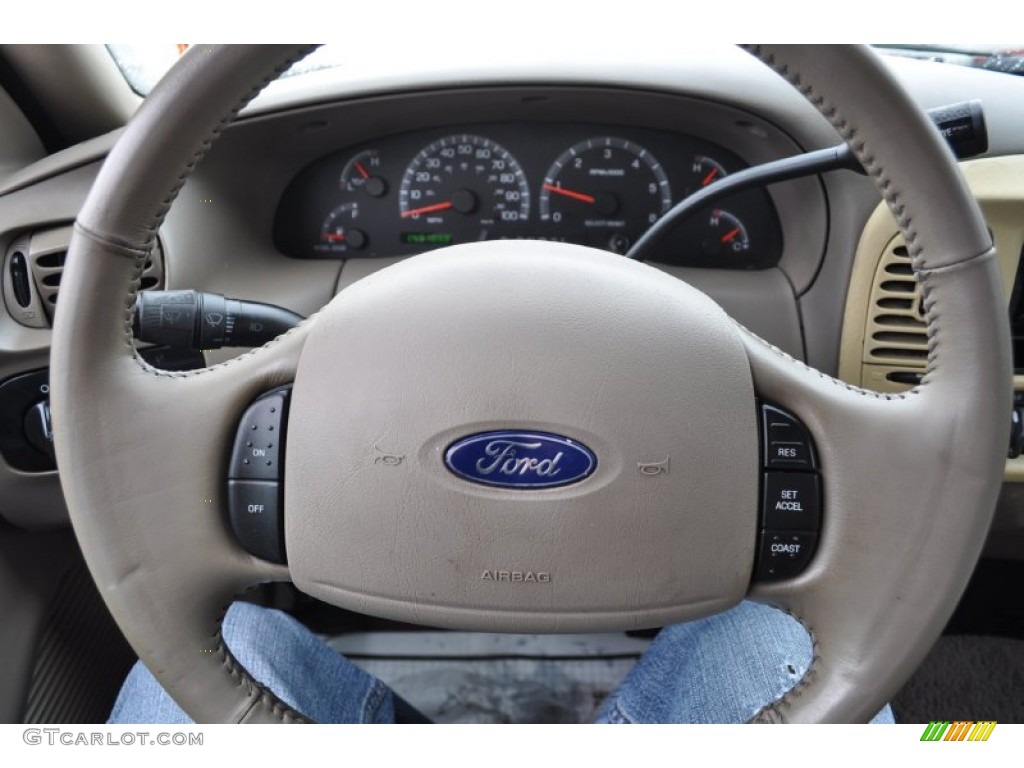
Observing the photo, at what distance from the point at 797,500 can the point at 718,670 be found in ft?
1.25

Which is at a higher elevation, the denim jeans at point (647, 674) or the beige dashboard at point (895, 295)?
the beige dashboard at point (895, 295)

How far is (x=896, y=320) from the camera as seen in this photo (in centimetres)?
126

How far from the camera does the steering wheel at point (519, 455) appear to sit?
0.70 metres

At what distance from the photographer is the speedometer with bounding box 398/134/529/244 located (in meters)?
1.44

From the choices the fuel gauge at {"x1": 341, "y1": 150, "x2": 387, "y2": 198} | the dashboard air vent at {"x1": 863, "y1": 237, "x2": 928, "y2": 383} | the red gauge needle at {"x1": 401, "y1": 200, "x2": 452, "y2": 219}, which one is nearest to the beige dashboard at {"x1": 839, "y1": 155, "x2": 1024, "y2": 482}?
the dashboard air vent at {"x1": 863, "y1": 237, "x2": 928, "y2": 383}

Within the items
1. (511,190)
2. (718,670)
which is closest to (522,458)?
(718,670)

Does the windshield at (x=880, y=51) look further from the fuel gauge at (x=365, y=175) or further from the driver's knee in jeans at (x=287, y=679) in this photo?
the driver's knee in jeans at (x=287, y=679)

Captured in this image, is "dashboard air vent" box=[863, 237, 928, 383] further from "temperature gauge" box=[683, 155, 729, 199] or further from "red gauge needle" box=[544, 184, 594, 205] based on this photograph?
"red gauge needle" box=[544, 184, 594, 205]

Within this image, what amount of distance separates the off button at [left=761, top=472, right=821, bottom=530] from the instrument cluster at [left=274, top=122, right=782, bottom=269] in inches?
30.2

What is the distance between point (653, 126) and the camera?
1.42 meters

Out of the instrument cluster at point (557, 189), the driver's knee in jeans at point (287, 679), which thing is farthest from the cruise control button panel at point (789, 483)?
the instrument cluster at point (557, 189)

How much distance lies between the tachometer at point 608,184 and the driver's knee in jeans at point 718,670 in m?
0.67

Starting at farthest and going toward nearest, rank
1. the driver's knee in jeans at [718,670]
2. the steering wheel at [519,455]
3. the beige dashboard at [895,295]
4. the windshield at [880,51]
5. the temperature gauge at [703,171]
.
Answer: the temperature gauge at [703,171], the windshield at [880,51], the beige dashboard at [895,295], the driver's knee in jeans at [718,670], the steering wheel at [519,455]
